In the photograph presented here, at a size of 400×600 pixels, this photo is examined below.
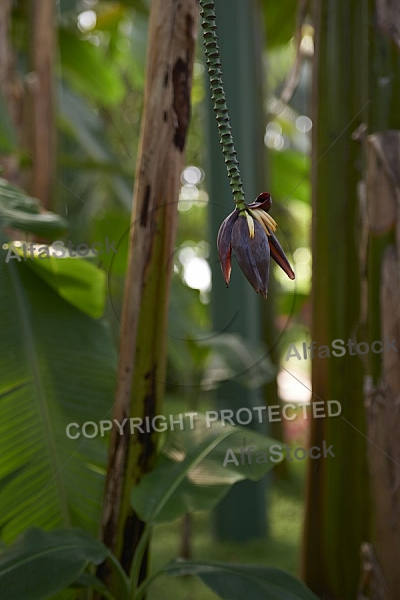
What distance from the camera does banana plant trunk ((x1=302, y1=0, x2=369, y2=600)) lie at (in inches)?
33.6

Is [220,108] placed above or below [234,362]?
above

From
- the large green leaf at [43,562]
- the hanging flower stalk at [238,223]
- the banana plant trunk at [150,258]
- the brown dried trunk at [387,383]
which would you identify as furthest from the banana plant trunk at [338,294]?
the hanging flower stalk at [238,223]

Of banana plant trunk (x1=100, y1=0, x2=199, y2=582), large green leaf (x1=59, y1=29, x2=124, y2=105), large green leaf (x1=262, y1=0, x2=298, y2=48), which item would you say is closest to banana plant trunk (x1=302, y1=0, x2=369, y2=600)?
banana plant trunk (x1=100, y1=0, x2=199, y2=582)

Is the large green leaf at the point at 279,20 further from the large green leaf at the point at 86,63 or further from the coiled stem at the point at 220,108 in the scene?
the coiled stem at the point at 220,108

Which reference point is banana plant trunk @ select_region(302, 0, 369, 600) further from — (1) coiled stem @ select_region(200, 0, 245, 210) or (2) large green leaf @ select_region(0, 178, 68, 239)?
(1) coiled stem @ select_region(200, 0, 245, 210)

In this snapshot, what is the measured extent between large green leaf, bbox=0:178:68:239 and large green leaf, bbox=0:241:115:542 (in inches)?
2.8

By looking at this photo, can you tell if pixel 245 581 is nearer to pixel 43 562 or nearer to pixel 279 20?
pixel 43 562

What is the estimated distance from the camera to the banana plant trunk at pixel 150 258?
0.72 meters

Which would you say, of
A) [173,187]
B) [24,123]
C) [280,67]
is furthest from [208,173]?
[280,67]

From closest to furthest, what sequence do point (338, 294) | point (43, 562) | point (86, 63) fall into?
1. point (43, 562)
2. point (338, 294)
3. point (86, 63)

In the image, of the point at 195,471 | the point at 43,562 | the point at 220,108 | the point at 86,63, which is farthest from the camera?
the point at 86,63

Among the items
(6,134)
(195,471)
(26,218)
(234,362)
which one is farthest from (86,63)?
(195,471)

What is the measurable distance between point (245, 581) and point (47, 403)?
310mm

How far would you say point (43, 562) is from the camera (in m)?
0.65
